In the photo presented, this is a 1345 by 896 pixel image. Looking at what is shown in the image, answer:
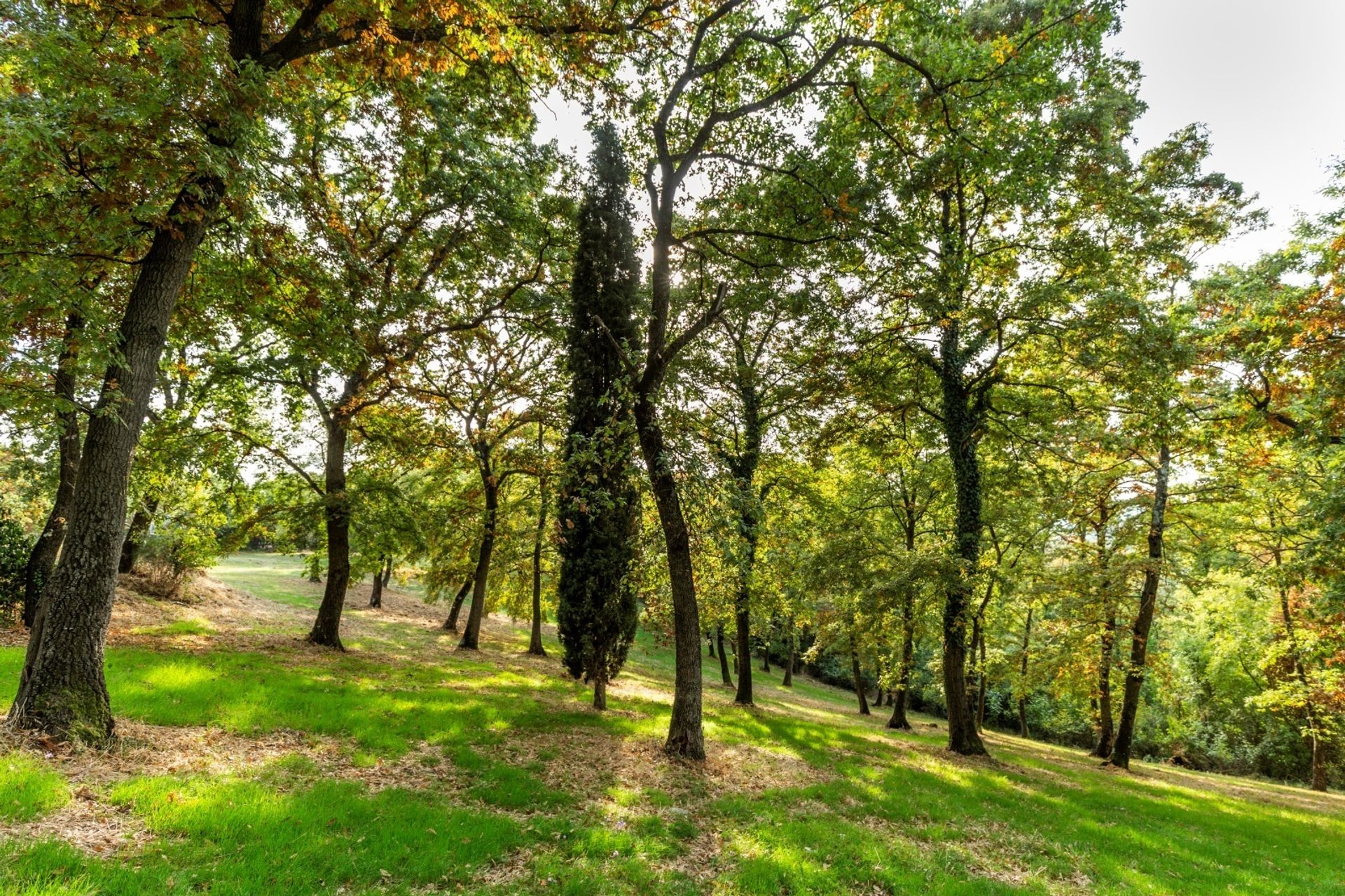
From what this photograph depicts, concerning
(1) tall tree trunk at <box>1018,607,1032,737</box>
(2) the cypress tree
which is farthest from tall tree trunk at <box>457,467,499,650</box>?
(1) tall tree trunk at <box>1018,607,1032,737</box>

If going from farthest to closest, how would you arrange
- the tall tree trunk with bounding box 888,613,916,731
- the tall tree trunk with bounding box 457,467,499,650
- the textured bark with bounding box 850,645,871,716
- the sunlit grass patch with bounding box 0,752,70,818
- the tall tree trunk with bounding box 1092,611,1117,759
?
the textured bark with bounding box 850,645,871,716, the tall tree trunk with bounding box 457,467,499,650, the tall tree trunk with bounding box 888,613,916,731, the tall tree trunk with bounding box 1092,611,1117,759, the sunlit grass patch with bounding box 0,752,70,818

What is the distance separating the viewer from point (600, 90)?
31.9 ft

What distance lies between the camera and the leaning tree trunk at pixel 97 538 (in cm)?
580

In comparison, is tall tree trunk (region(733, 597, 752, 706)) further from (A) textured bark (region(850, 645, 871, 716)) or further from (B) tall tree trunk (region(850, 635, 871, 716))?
(A) textured bark (region(850, 645, 871, 716))

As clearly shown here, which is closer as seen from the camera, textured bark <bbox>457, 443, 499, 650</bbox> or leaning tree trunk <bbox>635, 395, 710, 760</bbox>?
leaning tree trunk <bbox>635, 395, 710, 760</bbox>

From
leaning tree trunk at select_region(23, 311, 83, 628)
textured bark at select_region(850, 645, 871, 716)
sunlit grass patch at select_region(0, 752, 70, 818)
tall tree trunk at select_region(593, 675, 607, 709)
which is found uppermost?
leaning tree trunk at select_region(23, 311, 83, 628)

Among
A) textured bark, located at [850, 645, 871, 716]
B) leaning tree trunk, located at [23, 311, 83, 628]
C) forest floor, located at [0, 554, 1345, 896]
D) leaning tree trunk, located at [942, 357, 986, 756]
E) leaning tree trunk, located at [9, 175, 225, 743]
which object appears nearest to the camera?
forest floor, located at [0, 554, 1345, 896]

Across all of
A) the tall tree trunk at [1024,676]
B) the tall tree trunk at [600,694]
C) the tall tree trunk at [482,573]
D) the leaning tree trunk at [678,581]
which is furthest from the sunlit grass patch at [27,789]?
the tall tree trunk at [1024,676]

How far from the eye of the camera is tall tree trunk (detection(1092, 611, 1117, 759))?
51.8ft

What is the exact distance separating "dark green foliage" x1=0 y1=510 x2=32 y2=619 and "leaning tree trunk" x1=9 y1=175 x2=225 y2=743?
24.8 ft

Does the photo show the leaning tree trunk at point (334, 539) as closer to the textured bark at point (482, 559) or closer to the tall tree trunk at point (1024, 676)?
the textured bark at point (482, 559)

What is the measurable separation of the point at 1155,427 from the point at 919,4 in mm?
10259

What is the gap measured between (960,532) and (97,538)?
16105mm

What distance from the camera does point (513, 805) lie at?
6508 millimetres
